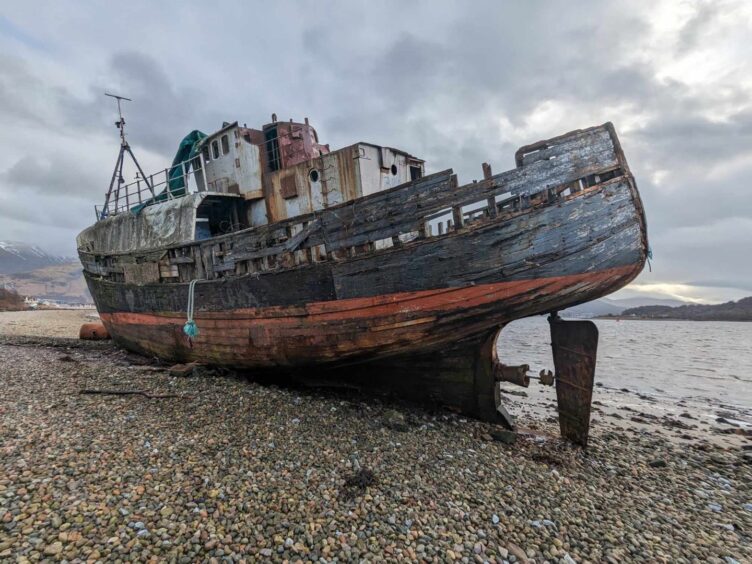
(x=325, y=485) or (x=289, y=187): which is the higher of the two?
(x=289, y=187)

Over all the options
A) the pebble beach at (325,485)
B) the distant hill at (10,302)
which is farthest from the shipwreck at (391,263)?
the distant hill at (10,302)

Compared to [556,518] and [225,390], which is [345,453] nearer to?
[556,518]

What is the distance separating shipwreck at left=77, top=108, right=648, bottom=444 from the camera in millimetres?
4949

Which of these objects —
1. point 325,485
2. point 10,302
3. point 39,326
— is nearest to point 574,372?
point 325,485

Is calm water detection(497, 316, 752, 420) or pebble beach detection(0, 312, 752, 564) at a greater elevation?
pebble beach detection(0, 312, 752, 564)

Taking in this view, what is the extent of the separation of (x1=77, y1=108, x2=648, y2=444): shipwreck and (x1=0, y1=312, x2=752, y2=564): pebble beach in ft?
3.04

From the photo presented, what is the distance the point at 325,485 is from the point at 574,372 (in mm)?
4346

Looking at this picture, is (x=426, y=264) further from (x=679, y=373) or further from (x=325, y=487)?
(x=679, y=373)

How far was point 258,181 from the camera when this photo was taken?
839 cm

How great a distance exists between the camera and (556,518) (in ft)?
12.3

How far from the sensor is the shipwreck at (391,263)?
4949 millimetres

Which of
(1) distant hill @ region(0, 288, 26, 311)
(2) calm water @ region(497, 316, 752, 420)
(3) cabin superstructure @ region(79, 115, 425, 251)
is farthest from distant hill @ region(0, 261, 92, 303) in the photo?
(2) calm water @ region(497, 316, 752, 420)

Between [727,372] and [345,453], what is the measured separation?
2100 centimetres

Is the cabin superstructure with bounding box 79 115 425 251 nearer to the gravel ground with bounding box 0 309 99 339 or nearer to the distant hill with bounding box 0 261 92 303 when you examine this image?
the gravel ground with bounding box 0 309 99 339
